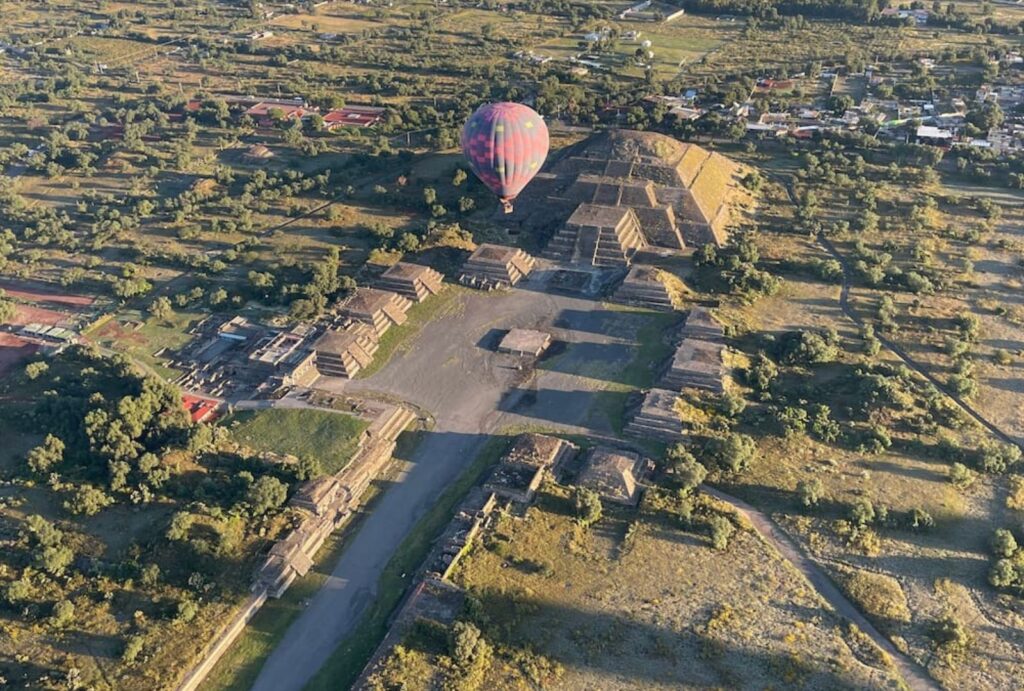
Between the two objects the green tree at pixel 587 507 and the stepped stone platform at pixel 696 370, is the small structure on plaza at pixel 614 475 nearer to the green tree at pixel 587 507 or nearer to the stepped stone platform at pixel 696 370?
the green tree at pixel 587 507

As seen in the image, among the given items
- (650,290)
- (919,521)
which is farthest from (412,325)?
(919,521)

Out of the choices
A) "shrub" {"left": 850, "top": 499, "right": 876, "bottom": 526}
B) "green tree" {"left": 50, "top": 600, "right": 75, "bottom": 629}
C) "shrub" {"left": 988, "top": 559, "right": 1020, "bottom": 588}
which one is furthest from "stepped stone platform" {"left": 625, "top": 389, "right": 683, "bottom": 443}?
"green tree" {"left": 50, "top": 600, "right": 75, "bottom": 629}

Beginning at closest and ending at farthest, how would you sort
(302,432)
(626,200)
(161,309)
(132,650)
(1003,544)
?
(132,650), (1003,544), (302,432), (161,309), (626,200)

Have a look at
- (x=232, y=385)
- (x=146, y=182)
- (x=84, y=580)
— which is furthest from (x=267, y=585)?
(x=146, y=182)

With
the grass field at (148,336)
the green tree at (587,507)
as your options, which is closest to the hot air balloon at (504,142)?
the grass field at (148,336)

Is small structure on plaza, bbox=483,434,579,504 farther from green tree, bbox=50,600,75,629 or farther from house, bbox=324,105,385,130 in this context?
house, bbox=324,105,385,130

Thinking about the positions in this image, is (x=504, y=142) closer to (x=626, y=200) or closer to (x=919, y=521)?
(x=626, y=200)
